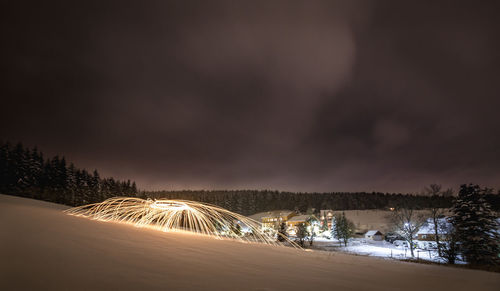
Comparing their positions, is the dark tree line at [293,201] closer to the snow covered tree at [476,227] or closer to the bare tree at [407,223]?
the bare tree at [407,223]

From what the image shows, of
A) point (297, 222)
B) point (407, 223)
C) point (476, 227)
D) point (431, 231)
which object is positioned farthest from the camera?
point (297, 222)

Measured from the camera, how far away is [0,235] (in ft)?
9.58

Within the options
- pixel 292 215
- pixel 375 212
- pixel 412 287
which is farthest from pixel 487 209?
pixel 375 212

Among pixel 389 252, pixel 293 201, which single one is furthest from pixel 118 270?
pixel 293 201

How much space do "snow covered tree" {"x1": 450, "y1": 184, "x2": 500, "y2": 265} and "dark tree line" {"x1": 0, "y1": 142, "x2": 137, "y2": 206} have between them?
124ft

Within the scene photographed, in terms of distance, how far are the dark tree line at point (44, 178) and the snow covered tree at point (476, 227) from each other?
37883mm

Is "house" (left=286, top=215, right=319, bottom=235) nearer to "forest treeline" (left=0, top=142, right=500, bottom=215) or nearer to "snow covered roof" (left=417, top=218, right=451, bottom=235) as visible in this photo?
"forest treeline" (left=0, top=142, right=500, bottom=215)

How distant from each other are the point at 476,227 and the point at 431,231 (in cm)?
940

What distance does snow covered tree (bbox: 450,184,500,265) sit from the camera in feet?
67.4

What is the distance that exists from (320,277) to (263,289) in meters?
1.37

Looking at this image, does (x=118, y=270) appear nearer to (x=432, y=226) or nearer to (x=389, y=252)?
(x=389, y=252)

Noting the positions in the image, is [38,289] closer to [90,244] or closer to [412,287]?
[90,244]

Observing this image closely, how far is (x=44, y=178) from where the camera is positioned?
124 ft

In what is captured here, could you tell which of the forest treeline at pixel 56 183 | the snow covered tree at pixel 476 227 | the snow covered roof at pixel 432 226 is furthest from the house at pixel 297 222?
the snow covered tree at pixel 476 227
